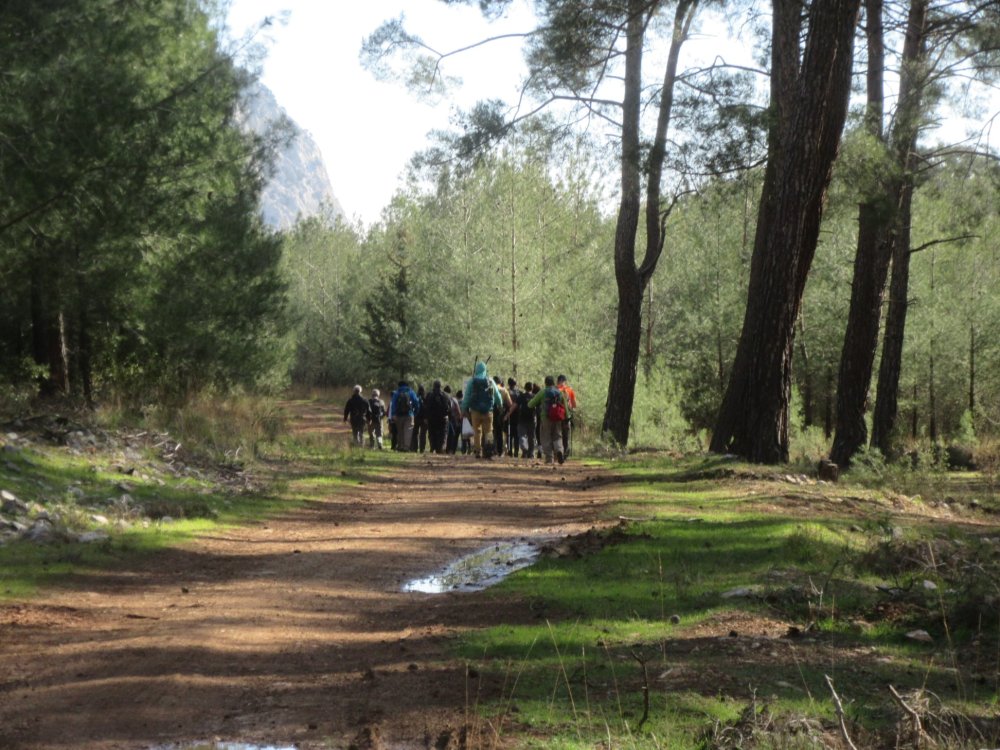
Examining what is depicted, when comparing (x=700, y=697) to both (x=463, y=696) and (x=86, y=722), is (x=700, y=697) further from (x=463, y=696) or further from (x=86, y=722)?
(x=86, y=722)

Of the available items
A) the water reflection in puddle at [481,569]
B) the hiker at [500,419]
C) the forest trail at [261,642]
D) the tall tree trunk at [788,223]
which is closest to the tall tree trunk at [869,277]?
the tall tree trunk at [788,223]

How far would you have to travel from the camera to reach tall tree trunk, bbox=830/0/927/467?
21469 mm

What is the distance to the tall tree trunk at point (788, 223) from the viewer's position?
15.7 metres

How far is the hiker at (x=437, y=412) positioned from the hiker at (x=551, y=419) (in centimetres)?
422

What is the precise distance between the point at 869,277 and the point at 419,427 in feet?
38.5

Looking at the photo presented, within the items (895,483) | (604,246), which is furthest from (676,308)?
(895,483)

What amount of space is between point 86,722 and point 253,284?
27682mm

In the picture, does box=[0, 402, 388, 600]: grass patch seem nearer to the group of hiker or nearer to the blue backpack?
the group of hiker

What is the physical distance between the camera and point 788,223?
16344mm

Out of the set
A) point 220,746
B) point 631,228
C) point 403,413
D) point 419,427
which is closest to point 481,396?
point 403,413

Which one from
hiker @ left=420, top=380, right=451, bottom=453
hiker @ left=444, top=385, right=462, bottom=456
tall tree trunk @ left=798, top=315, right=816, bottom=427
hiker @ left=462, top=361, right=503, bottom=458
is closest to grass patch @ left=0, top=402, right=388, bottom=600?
hiker @ left=462, top=361, right=503, bottom=458

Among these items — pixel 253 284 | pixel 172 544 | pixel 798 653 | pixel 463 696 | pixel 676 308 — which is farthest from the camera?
pixel 676 308

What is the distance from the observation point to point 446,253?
42938 mm

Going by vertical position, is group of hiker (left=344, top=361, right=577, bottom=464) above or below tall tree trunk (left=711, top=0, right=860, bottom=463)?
below
